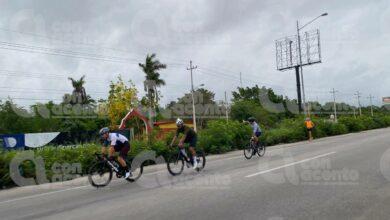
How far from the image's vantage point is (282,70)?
172 feet

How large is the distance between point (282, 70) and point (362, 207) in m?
45.0

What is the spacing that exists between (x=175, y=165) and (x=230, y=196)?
5010 mm

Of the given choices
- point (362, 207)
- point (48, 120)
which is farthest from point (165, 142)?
point (48, 120)

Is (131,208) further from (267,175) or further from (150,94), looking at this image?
(150,94)

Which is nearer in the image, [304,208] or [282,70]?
[304,208]

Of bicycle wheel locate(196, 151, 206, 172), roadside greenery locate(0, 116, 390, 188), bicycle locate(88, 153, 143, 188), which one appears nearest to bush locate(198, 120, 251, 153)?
roadside greenery locate(0, 116, 390, 188)

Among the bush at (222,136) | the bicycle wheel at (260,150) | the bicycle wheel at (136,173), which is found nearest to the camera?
the bicycle wheel at (136,173)

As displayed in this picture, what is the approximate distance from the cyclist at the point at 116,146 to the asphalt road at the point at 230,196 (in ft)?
1.49

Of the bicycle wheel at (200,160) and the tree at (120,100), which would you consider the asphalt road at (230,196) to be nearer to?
the bicycle wheel at (200,160)

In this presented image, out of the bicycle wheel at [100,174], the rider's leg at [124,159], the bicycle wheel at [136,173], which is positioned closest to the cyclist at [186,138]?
the bicycle wheel at [136,173]

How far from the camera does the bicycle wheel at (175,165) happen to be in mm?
14453

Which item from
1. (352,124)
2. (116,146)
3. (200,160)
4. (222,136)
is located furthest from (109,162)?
(352,124)

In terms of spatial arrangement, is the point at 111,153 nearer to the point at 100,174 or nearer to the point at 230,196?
the point at 100,174

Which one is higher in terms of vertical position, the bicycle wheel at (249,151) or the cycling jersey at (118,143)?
the cycling jersey at (118,143)
